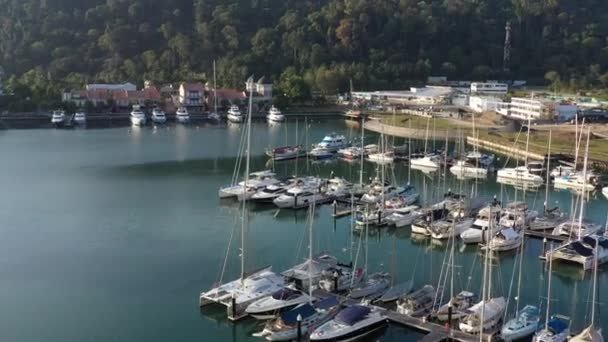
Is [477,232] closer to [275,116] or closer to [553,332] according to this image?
[553,332]

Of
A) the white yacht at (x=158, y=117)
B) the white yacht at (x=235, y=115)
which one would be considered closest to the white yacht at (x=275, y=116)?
the white yacht at (x=235, y=115)

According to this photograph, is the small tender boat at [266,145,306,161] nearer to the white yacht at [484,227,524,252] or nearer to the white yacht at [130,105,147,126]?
the white yacht at [130,105,147,126]

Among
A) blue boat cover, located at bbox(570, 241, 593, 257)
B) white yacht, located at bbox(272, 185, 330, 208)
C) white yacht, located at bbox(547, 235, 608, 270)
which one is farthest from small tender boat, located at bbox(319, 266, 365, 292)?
white yacht, located at bbox(272, 185, 330, 208)

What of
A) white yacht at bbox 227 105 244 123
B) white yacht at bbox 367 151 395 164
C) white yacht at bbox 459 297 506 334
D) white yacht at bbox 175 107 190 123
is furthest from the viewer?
white yacht at bbox 227 105 244 123

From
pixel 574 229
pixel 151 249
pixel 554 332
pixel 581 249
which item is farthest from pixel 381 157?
pixel 554 332

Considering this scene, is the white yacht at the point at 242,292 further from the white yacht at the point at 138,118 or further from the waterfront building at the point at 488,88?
the waterfront building at the point at 488,88

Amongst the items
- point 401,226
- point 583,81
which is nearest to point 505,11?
point 583,81
